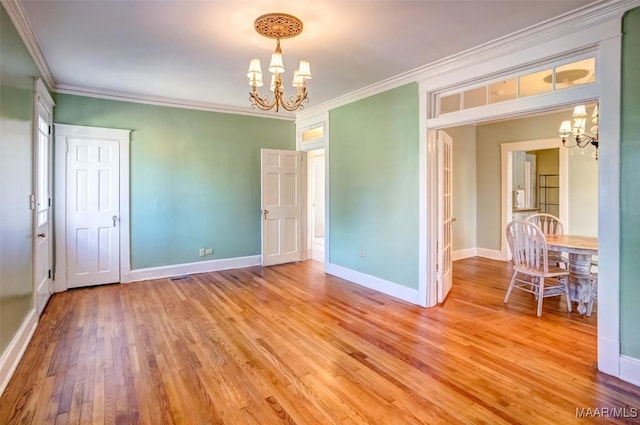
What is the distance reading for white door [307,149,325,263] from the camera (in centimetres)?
675

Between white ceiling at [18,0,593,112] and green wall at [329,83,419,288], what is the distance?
0.49m

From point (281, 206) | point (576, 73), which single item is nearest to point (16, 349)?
point (281, 206)

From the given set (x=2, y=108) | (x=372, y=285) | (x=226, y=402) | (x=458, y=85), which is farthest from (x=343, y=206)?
(x=2, y=108)

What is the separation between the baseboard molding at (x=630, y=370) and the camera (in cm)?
242

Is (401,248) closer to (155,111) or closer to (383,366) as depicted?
(383,366)

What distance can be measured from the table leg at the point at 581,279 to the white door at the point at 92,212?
581 centimetres

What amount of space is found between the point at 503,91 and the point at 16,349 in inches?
Answer: 183

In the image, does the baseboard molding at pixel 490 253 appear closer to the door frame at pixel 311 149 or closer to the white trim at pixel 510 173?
the white trim at pixel 510 173

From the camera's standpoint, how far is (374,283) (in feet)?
15.6

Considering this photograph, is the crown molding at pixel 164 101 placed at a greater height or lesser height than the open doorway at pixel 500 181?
greater

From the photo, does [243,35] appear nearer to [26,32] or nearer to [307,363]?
→ [26,32]

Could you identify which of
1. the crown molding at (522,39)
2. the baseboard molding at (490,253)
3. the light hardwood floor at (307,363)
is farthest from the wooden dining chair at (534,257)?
the baseboard molding at (490,253)

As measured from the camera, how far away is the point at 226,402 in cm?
222

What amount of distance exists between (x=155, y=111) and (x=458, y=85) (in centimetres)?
419
